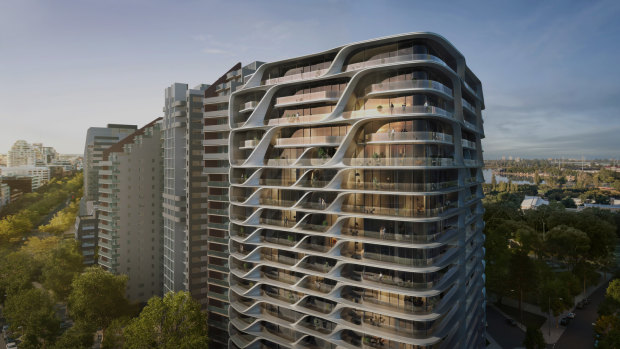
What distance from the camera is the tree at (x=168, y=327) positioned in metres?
37.0

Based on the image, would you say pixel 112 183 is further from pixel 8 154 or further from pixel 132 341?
pixel 8 154

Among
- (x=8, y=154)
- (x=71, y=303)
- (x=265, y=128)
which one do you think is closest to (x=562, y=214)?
(x=265, y=128)

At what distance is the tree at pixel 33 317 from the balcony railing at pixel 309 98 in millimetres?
41395

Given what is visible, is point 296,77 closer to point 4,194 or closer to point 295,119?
point 295,119

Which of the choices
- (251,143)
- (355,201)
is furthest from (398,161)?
(251,143)

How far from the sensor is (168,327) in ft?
127

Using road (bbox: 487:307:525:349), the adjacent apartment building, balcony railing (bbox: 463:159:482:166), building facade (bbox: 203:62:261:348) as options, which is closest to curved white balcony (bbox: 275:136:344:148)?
building facade (bbox: 203:62:261:348)

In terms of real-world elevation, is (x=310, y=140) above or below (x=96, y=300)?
above

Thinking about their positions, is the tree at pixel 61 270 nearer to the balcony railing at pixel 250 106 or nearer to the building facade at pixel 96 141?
the building facade at pixel 96 141

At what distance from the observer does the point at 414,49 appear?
3105 cm

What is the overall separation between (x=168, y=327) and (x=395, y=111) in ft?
110

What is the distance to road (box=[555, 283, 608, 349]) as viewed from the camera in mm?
51578

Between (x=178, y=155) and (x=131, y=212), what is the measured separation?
62.3ft

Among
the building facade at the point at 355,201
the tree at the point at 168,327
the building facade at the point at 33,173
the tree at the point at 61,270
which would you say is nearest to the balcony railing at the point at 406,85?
the building facade at the point at 355,201
